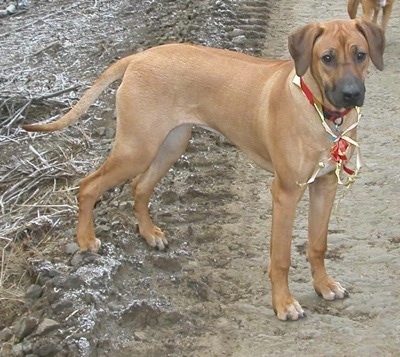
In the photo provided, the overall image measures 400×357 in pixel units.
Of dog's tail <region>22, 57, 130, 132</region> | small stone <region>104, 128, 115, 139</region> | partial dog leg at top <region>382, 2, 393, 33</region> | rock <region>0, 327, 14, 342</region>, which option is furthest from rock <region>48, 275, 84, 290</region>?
partial dog leg at top <region>382, 2, 393, 33</region>

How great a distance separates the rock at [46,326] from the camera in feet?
15.0

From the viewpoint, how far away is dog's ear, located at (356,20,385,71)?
14.8 feet

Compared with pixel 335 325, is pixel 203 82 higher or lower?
higher

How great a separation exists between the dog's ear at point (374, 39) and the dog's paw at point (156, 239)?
180 cm

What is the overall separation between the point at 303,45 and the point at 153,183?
5.16ft

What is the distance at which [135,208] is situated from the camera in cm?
566

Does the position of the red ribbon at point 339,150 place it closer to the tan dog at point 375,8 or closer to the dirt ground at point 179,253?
the dirt ground at point 179,253

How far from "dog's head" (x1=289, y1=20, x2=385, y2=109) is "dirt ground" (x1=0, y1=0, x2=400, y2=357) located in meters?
1.22

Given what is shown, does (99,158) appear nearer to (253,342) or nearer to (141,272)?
(141,272)

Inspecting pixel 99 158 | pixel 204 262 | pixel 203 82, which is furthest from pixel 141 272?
pixel 99 158

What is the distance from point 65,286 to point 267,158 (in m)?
1.31

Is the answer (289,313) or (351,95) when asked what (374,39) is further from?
(289,313)

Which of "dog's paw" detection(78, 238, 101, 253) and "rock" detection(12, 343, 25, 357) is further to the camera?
"dog's paw" detection(78, 238, 101, 253)

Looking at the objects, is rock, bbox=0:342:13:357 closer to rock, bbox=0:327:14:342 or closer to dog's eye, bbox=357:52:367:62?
rock, bbox=0:327:14:342
